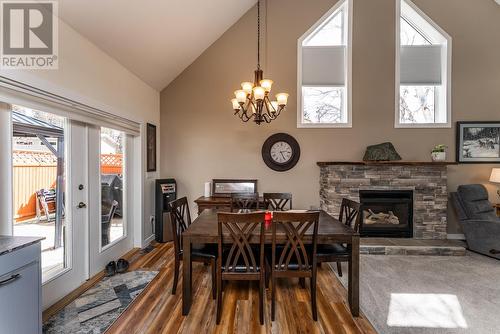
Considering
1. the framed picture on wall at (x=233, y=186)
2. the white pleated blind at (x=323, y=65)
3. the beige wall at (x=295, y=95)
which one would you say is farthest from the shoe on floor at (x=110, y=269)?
the white pleated blind at (x=323, y=65)

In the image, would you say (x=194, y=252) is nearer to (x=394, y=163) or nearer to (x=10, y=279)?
(x=10, y=279)

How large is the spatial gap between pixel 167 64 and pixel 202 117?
1.07 m

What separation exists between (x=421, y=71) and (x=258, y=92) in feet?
12.2

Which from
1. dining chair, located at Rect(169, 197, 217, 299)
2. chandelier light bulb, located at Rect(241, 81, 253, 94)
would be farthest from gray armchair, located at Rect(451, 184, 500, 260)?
dining chair, located at Rect(169, 197, 217, 299)

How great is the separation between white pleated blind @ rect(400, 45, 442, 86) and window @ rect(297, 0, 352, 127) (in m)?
1.04

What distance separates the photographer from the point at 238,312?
228cm

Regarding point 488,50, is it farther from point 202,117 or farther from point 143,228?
point 143,228

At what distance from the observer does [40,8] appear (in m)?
2.05

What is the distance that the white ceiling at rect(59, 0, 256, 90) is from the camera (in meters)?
2.44

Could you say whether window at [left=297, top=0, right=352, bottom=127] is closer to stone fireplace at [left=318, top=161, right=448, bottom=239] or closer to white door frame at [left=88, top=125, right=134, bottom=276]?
stone fireplace at [left=318, top=161, right=448, bottom=239]

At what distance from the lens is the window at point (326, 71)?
4.47 m

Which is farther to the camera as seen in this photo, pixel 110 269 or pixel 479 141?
pixel 479 141

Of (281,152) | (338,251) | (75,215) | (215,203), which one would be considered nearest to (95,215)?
(75,215)

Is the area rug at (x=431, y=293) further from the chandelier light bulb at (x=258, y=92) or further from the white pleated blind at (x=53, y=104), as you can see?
the white pleated blind at (x=53, y=104)
